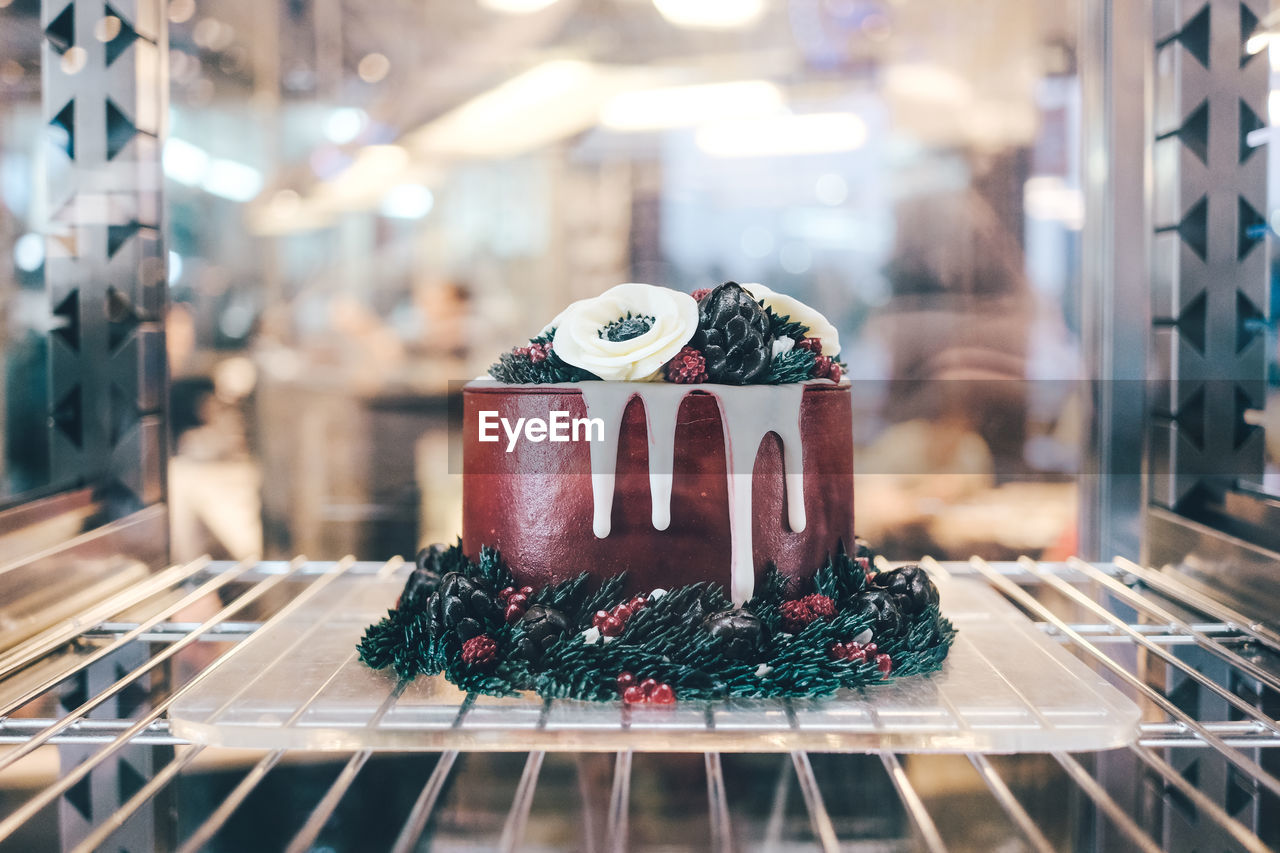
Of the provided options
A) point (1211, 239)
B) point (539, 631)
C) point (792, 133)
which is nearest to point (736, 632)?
point (539, 631)

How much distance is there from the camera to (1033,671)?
36.1 inches

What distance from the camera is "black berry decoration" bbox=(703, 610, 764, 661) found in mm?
843

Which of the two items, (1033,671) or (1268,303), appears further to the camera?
(1268,303)

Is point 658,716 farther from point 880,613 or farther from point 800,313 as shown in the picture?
point 800,313

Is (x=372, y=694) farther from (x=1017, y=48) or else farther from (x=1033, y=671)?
(x=1017, y=48)

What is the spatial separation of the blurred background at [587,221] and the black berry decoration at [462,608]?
1163 mm

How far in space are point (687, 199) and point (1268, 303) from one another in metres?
1.07

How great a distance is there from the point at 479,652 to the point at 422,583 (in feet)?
0.56

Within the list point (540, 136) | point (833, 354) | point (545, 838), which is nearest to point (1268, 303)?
point (833, 354)

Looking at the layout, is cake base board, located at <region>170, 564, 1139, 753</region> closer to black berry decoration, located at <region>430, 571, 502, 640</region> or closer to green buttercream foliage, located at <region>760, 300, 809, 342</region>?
black berry decoration, located at <region>430, 571, 502, 640</region>

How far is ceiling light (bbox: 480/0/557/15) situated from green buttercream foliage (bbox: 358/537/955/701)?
1541mm

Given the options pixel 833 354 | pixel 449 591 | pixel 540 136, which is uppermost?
pixel 540 136

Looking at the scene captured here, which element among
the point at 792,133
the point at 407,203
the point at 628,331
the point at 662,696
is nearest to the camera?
the point at 662,696

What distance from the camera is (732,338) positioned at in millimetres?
914
